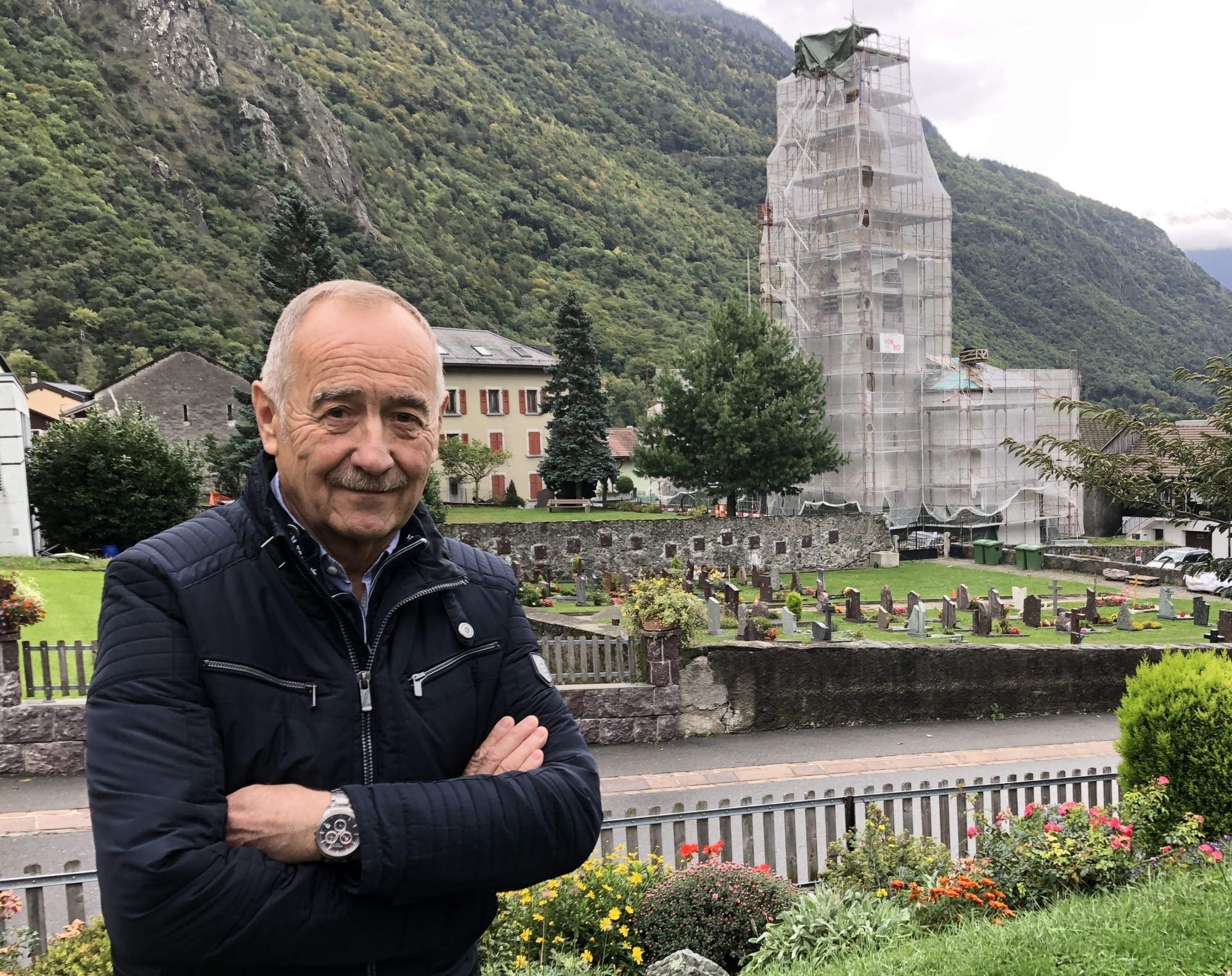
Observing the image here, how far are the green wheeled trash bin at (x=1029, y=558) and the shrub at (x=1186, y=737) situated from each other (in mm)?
31192

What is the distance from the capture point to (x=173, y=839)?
1.92 m

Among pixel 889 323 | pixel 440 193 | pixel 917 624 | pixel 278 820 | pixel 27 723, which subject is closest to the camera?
pixel 278 820

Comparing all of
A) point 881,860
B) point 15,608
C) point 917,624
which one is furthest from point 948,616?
point 15,608

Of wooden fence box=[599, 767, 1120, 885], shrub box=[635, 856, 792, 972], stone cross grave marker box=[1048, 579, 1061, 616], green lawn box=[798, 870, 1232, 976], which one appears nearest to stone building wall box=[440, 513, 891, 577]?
stone cross grave marker box=[1048, 579, 1061, 616]

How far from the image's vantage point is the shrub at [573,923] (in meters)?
5.14

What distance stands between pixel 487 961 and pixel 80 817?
5.75 meters

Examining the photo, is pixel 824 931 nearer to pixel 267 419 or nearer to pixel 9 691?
pixel 267 419

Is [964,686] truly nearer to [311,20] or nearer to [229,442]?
[229,442]

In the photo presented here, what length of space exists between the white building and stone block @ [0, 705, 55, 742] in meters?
17.1

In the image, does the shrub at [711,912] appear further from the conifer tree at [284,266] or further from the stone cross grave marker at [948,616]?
the conifer tree at [284,266]

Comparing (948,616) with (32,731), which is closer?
(32,731)

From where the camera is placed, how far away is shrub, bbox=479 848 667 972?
16.9 feet

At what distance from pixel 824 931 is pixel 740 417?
36.9m

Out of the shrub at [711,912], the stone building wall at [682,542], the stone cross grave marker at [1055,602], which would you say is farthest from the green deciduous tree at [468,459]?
the shrub at [711,912]
